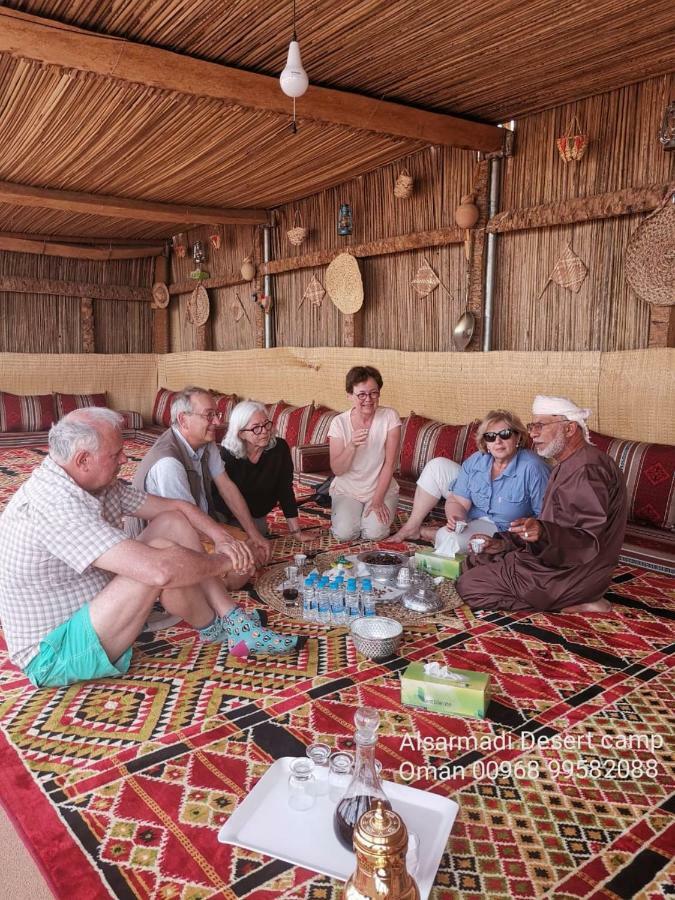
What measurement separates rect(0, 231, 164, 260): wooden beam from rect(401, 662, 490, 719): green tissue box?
9242 mm

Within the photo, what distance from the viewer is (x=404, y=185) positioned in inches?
248

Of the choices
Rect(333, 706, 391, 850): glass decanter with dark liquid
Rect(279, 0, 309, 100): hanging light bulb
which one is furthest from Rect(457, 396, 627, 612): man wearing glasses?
Rect(279, 0, 309, 100): hanging light bulb

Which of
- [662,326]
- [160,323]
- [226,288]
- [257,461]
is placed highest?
[226,288]

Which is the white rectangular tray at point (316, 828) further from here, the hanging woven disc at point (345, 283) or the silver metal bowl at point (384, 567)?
the hanging woven disc at point (345, 283)

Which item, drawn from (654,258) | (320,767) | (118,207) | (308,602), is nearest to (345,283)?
(118,207)

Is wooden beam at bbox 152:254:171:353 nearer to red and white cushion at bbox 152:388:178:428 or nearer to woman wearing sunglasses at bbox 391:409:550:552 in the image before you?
red and white cushion at bbox 152:388:178:428

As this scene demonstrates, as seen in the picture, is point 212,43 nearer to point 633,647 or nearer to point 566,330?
point 566,330

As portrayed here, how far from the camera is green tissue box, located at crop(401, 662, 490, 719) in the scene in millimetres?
2369

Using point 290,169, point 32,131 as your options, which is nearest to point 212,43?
point 32,131

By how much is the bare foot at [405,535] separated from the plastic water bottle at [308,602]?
1.23 meters

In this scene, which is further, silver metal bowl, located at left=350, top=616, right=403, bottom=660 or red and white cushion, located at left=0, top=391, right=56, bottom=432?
red and white cushion, located at left=0, top=391, right=56, bottom=432

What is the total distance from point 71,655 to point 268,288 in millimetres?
6674

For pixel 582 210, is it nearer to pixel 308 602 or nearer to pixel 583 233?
pixel 583 233

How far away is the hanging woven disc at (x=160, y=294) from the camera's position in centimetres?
1083
